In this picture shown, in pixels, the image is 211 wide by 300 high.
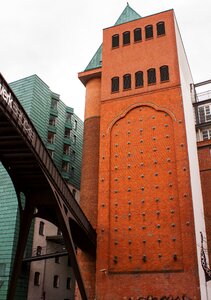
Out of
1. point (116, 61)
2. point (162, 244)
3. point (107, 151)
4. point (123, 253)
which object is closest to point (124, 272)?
point (123, 253)

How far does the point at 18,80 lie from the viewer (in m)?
44.4

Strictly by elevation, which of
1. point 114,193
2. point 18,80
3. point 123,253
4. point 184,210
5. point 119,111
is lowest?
point 123,253

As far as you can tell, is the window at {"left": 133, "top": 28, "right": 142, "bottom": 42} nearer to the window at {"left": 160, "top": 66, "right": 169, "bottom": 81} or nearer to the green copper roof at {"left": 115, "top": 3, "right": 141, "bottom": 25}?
the green copper roof at {"left": 115, "top": 3, "right": 141, "bottom": 25}

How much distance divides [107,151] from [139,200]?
5.32 m

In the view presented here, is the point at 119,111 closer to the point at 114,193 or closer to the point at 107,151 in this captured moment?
the point at 107,151

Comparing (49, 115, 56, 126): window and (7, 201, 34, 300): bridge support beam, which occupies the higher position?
(49, 115, 56, 126): window

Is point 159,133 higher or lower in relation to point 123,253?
higher

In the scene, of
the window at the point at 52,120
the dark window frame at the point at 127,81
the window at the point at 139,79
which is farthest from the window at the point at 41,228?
the window at the point at 139,79

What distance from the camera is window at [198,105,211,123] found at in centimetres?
4019

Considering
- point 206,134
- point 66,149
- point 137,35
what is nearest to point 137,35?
point 137,35

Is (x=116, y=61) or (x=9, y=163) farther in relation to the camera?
(x=116, y=61)

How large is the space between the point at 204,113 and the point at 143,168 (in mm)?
14144

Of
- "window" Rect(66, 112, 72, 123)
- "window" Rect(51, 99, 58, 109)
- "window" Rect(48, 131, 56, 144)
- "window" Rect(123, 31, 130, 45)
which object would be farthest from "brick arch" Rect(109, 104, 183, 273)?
"window" Rect(66, 112, 72, 123)

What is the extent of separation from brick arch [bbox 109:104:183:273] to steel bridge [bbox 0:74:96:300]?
132 inches
